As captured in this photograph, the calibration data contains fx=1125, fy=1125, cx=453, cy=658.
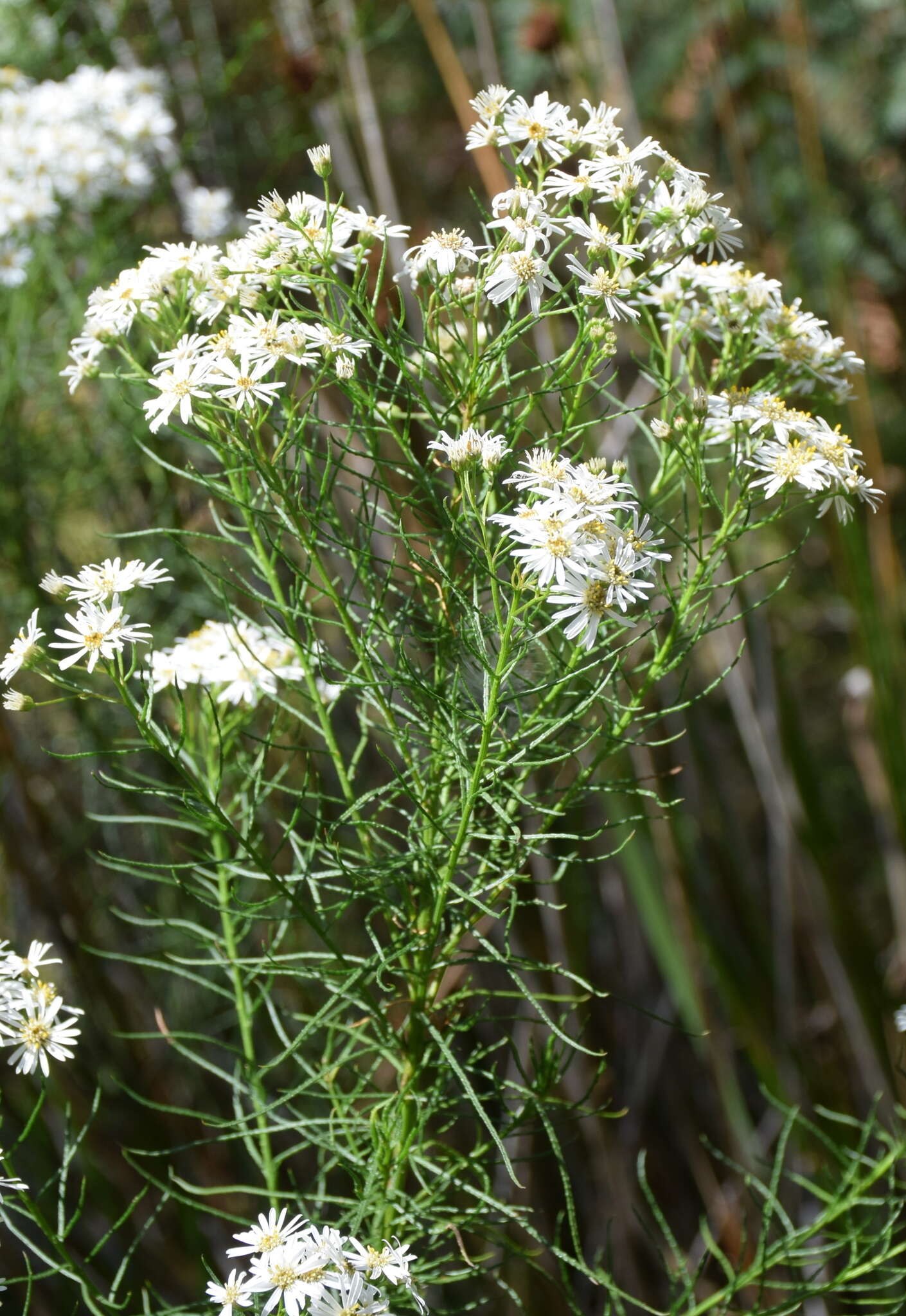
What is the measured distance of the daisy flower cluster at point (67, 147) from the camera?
2.99 ft

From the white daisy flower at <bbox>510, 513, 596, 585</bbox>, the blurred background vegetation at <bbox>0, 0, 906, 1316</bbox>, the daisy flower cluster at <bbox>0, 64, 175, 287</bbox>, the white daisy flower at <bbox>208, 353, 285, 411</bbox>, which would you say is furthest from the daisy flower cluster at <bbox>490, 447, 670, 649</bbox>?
the daisy flower cluster at <bbox>0, 64, 175, 287</bbox>

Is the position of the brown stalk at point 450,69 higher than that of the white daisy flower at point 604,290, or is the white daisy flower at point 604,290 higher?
the brown stalk at point 450,69

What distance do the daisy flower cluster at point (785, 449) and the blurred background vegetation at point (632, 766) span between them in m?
0.48

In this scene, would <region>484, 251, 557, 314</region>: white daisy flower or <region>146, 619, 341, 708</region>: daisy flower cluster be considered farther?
<region>146, 619, 341, 708</region>: daisy flower cluster

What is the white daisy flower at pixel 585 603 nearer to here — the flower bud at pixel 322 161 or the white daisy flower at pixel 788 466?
the white daisy flower at pixel 788 466

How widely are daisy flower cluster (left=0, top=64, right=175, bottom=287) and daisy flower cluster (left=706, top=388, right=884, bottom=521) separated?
63cm

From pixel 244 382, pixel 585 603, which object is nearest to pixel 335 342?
pixel 244 382

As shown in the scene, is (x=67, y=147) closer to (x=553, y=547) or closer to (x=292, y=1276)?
(x=553, y=547)

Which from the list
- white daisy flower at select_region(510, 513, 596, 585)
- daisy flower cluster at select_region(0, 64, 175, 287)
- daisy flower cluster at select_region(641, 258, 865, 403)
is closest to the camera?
white daisy flower at select_region(510, 513, 596, 585)

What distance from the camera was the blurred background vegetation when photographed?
3.28 feet

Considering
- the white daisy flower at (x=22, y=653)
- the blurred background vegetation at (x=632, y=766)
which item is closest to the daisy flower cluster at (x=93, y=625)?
the white daisy flower at (x=22, y=653)

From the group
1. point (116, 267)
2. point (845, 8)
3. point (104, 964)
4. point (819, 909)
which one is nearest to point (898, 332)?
point (845, 8)

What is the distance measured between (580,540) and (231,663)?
23 cm

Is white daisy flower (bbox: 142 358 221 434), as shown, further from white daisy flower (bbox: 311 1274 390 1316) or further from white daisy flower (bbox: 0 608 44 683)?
white daisy flower (bbox: 311 1274 390 1316)
